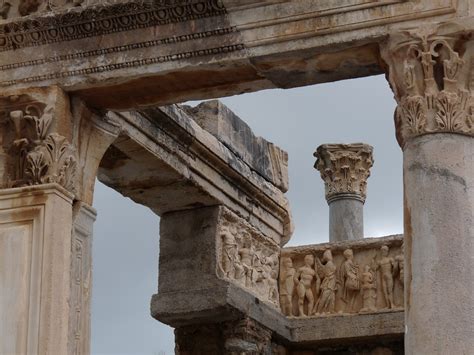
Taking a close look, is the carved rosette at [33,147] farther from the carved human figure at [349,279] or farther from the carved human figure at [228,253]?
the carved human figure at [349,279]

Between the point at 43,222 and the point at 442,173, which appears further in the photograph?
the point at 43,222

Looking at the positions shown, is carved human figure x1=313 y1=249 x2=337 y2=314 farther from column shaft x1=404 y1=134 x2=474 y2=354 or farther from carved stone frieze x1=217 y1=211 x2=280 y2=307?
column shaft x1=404 y1=134 x2=474 y2=354

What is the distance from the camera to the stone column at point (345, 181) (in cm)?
2161

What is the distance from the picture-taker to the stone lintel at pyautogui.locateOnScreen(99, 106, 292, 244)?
16172 millimetres

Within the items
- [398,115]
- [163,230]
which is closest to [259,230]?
[163,230]

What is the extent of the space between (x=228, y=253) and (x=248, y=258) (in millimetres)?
524

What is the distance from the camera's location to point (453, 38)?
42.7ft

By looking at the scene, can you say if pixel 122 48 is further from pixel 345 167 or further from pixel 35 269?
pixel 345 167

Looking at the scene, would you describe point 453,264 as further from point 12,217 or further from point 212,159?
point 212,159

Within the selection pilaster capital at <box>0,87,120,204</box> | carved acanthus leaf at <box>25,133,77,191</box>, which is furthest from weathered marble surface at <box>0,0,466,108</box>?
carved acanthus leaf at <box>25,133,77,191</box>

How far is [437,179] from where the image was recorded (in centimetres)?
1284

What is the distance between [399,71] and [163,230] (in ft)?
17.5

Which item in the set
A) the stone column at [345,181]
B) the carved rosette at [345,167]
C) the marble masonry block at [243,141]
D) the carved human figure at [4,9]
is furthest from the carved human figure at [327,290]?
the carved human figure at [4,9]

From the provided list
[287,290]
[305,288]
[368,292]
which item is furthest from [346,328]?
[287,290]
